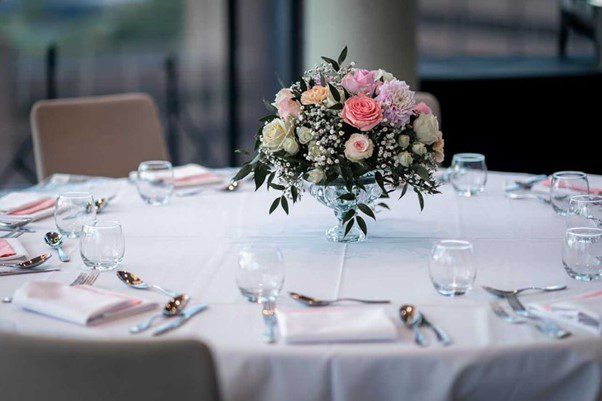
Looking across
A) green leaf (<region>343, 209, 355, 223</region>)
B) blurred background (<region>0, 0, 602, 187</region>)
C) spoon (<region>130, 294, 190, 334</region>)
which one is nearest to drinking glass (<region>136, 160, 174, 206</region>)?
green leaf (<region>343, 209, 355, 223</region>)

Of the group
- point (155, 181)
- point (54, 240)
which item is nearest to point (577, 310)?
point (54, 240)

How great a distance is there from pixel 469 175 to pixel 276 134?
0.89m

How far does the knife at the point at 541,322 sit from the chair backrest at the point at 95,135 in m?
2.29

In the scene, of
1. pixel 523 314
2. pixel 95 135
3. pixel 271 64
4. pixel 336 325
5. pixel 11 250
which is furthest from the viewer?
pixel 271 64

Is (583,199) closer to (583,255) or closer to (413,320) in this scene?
(583,255)

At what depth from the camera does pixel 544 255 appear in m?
2.39

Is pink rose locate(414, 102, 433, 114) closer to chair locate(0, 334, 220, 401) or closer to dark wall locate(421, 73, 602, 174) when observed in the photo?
chair locate(0, 334, 220, 401)

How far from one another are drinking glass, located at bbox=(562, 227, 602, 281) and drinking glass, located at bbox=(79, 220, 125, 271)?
987mm

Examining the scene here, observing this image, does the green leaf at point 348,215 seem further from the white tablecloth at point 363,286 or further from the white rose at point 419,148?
the white rose at point 419,148

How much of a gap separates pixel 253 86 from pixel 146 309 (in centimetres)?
434

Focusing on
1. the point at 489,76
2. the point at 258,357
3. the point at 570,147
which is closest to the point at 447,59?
the point at 489,76

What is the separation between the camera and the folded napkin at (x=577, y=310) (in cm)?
185

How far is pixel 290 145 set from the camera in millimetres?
2340

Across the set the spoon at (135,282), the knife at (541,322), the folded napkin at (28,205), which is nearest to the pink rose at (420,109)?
the knife at (541,322)
